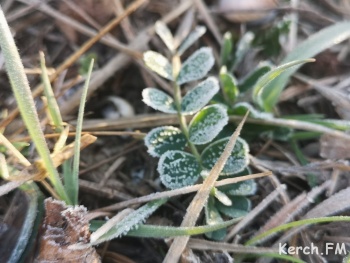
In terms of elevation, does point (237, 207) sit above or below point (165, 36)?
below

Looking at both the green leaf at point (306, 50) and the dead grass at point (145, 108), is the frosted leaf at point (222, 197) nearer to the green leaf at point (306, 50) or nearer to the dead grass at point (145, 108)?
the dead grass at point (145, 108)

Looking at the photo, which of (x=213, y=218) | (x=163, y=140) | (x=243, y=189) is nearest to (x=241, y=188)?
(x=243, y=189)

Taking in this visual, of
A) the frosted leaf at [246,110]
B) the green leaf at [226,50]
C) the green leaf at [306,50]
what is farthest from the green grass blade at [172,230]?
the green leaf at [226,50]

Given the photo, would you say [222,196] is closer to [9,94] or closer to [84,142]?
[84,142]

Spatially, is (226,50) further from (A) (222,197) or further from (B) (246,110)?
(A) (222,197)

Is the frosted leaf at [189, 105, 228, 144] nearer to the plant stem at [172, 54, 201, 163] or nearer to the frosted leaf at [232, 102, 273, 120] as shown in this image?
the plant stem at [172, 54, 201, 163]

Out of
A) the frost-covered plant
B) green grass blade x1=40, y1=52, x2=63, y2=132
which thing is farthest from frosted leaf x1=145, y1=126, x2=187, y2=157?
green grass blade x1=40, y1=52, x2=63, y2=132
